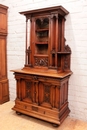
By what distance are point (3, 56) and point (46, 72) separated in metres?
1.47

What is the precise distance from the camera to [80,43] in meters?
2.64

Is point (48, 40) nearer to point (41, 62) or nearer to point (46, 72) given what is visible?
point (41, 62)

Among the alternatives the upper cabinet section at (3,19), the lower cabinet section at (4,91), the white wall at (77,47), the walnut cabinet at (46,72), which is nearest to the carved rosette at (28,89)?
the walnut cabinet at (46,72)

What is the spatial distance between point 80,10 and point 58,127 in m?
2.18

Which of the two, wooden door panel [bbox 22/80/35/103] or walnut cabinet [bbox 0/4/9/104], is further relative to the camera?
walnut cabinet [bbox 0/4/9/104]

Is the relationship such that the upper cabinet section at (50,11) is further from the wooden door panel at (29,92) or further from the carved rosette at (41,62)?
the wooden door panel at (29,92)

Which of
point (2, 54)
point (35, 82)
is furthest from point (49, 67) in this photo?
point (2, 54)

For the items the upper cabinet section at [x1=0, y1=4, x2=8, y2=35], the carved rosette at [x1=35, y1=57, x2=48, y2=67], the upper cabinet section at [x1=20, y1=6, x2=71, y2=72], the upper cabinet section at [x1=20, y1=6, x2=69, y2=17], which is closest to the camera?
the upper cabinet section at [x1=20, y1=6, x2=69, y2=17]

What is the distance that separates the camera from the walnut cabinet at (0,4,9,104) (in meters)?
3.37

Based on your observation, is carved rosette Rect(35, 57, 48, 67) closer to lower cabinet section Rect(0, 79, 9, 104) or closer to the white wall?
the white wall

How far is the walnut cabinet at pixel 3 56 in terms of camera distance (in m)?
3.37

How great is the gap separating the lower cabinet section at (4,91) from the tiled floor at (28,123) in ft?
1.89

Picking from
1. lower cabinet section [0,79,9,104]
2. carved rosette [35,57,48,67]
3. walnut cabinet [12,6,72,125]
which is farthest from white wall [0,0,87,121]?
lower cabinet section [0,79,9,104]

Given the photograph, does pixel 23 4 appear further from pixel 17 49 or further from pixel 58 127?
pixel 58 127
